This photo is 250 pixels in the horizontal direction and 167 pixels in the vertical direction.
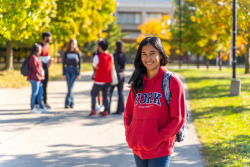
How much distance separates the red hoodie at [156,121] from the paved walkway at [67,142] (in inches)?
96.0

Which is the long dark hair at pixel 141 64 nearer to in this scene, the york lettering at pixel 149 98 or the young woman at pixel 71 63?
the york lettering at pixel 149 98

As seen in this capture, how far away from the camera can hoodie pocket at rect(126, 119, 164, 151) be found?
290cm

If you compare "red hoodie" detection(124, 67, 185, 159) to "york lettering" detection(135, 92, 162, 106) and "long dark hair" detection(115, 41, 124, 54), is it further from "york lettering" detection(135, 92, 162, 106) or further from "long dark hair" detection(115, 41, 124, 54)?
"long dark hair" detection(115, 41, 124, 54)

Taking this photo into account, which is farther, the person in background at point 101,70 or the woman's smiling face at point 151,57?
the person in background at point 101,70

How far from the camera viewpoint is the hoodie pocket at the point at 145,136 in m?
2.90

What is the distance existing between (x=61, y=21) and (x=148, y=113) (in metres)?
20.9

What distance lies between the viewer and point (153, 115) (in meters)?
2.93

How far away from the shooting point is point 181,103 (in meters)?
2.97

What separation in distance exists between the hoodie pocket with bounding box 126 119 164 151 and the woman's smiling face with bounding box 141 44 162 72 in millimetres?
471

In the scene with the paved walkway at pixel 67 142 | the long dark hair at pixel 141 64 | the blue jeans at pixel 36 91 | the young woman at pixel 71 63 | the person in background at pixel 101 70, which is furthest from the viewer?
the young woman at pixel 71 63

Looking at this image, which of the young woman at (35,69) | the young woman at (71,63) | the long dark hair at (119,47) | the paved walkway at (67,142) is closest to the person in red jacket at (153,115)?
the paved walkway at (67,142)

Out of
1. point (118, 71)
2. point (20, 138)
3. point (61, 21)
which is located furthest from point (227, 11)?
point (20, 138)

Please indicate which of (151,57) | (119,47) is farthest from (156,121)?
(119,47)

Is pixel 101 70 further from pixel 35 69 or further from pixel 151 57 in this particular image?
pixel 151 57
